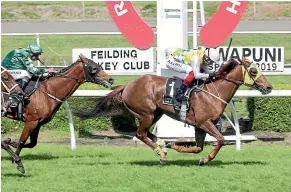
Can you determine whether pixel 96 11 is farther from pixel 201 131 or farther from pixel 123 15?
pixel 201 131

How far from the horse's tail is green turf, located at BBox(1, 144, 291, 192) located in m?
0.51

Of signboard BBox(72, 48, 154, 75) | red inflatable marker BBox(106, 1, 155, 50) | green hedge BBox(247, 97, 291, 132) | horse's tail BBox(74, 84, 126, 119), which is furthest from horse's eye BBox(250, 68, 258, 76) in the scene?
signboard BBox(72, 48, 154, 75)

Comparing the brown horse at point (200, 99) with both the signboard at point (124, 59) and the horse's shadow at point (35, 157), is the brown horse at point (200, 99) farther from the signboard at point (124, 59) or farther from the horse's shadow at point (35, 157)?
the signboard at point (124, 59)

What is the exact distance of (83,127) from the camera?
41.8 ft

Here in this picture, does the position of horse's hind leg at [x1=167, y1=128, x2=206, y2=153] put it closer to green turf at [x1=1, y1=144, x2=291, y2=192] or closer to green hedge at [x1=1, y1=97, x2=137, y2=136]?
green turf at [x1=1, y1=144, x2=291, y2=192]

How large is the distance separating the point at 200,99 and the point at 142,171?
1.29 meters

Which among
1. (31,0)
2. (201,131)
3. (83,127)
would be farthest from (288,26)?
(201,131)

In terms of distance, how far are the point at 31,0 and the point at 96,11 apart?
2886 mm

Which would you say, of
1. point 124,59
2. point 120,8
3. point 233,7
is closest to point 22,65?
point 120,8

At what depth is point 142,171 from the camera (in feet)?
31.2

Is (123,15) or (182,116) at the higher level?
(123,15)

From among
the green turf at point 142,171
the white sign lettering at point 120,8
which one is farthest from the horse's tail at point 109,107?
the white sign lettering at point 120,8

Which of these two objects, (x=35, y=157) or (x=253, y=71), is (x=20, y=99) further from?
(x=253, y=71)

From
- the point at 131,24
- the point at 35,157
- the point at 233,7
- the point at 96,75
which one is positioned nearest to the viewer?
the point at 96,75
